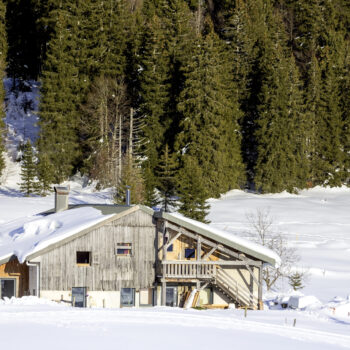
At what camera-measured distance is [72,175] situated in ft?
211

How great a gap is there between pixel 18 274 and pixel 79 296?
2711 millimetres

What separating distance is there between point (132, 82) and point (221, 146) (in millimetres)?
11337

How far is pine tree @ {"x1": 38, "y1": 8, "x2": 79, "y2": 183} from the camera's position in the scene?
6300 centimetres

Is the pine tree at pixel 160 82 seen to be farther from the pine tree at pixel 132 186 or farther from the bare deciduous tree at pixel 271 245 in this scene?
the bare deciduous tree at pixel 271 245

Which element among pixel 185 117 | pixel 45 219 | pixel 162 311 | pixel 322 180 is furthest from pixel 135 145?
pixel 162 311

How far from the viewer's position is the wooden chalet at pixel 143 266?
29.3 meters

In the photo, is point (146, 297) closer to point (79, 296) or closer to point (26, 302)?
point (79, 296)

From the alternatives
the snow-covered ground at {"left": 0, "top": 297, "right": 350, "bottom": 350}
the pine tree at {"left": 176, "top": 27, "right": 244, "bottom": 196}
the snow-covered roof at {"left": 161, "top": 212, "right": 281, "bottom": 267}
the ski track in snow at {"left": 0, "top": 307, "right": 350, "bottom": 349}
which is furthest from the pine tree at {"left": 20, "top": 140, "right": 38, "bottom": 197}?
the ski track in snow at {"left": 0, "top": 307, "right": 350, "bottom": 349}

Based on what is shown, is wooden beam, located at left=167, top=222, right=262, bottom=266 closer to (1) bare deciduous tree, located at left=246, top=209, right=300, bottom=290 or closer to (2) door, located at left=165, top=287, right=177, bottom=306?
(2) door, located at left=165, top=287, right=177, bottom=306

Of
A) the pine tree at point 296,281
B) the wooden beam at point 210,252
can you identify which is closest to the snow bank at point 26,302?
the wooden beam at point 210,252

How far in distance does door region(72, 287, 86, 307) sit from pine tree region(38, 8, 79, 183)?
32.8 metres

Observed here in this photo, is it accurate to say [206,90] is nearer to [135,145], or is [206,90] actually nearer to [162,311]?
[135,145]

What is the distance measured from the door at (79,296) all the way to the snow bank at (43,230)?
2350 mm

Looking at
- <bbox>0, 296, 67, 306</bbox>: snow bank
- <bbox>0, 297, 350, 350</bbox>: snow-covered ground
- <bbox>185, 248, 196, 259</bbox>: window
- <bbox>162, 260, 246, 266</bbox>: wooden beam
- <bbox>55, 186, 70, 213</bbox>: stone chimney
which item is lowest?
<bbox>0, 297, 350, 350</bbox>: snow-covered ground
